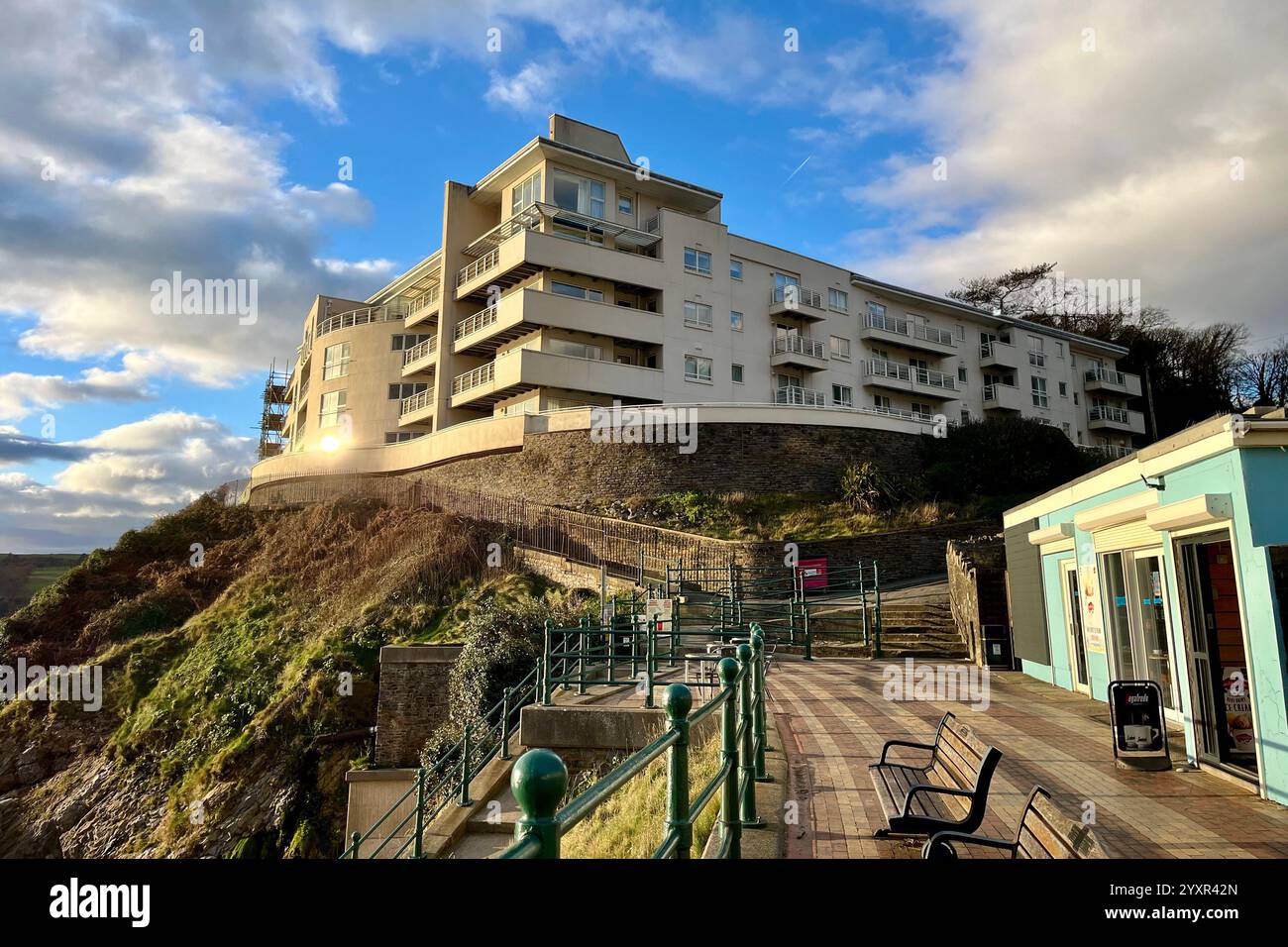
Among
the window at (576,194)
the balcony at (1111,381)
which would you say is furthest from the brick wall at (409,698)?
the balcony at (1111,381)

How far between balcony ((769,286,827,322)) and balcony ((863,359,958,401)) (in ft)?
14.1

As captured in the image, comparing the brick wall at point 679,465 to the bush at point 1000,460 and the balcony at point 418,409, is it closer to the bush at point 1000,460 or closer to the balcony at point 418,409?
the bush at point 1000,460

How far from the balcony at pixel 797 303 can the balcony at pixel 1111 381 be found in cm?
2355

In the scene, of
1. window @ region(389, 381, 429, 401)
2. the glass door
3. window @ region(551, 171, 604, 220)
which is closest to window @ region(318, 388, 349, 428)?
window @ region(389, 381, 429, 401)

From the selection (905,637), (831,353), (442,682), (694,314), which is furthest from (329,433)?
(905,637)

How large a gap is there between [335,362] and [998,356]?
3907cm

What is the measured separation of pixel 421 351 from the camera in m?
41.3

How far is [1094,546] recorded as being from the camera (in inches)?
424

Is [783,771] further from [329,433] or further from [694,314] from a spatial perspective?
[329,433]

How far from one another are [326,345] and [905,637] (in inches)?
1532

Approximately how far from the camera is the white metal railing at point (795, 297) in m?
39.6

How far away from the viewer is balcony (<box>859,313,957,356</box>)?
43.2 metres

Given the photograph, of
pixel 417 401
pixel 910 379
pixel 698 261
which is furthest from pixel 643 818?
pixel 910 379
